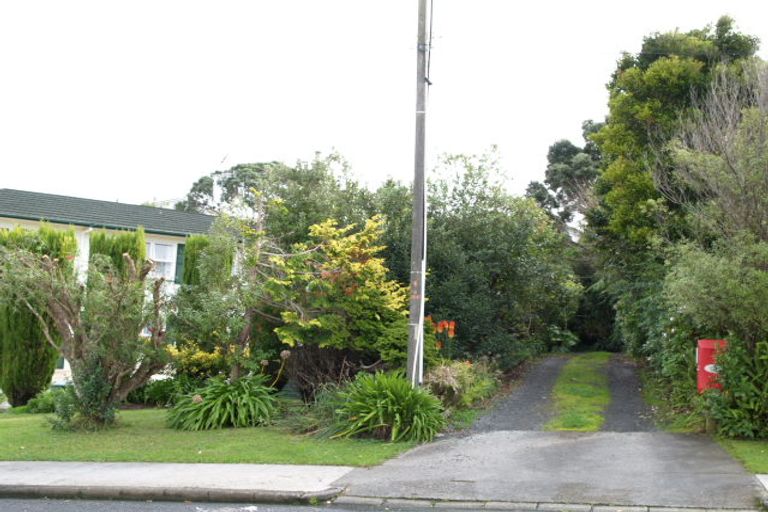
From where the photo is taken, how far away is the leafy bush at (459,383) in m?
14.7

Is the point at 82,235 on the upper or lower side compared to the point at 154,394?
upper

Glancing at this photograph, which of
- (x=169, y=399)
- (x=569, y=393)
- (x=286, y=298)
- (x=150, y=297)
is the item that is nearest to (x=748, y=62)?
(x=569, y=393)

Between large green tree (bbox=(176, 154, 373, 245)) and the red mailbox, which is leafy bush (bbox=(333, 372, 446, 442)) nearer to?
the red mailbox

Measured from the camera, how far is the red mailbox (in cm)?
1223

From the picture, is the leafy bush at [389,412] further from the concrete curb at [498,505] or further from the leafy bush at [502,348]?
the leafy bush at [502,348]

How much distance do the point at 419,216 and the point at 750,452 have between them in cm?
625

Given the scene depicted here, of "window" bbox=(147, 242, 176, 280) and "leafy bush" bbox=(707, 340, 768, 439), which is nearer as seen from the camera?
"leafy bush" bbox=(707, 340, 768, 439)

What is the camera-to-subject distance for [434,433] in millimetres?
12805

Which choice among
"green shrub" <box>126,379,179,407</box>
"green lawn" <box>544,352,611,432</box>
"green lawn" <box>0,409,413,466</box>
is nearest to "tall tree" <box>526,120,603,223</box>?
"green lawn" <box>544,352,611,432</box>

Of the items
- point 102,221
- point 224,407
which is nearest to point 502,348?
point 224,407

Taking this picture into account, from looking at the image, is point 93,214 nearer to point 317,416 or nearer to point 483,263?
point 483,263

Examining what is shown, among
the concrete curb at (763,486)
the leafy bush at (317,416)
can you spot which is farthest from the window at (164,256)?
the concrete curb at (763,486)

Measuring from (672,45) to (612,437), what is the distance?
9.96 m

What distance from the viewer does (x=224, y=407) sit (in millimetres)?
14539
